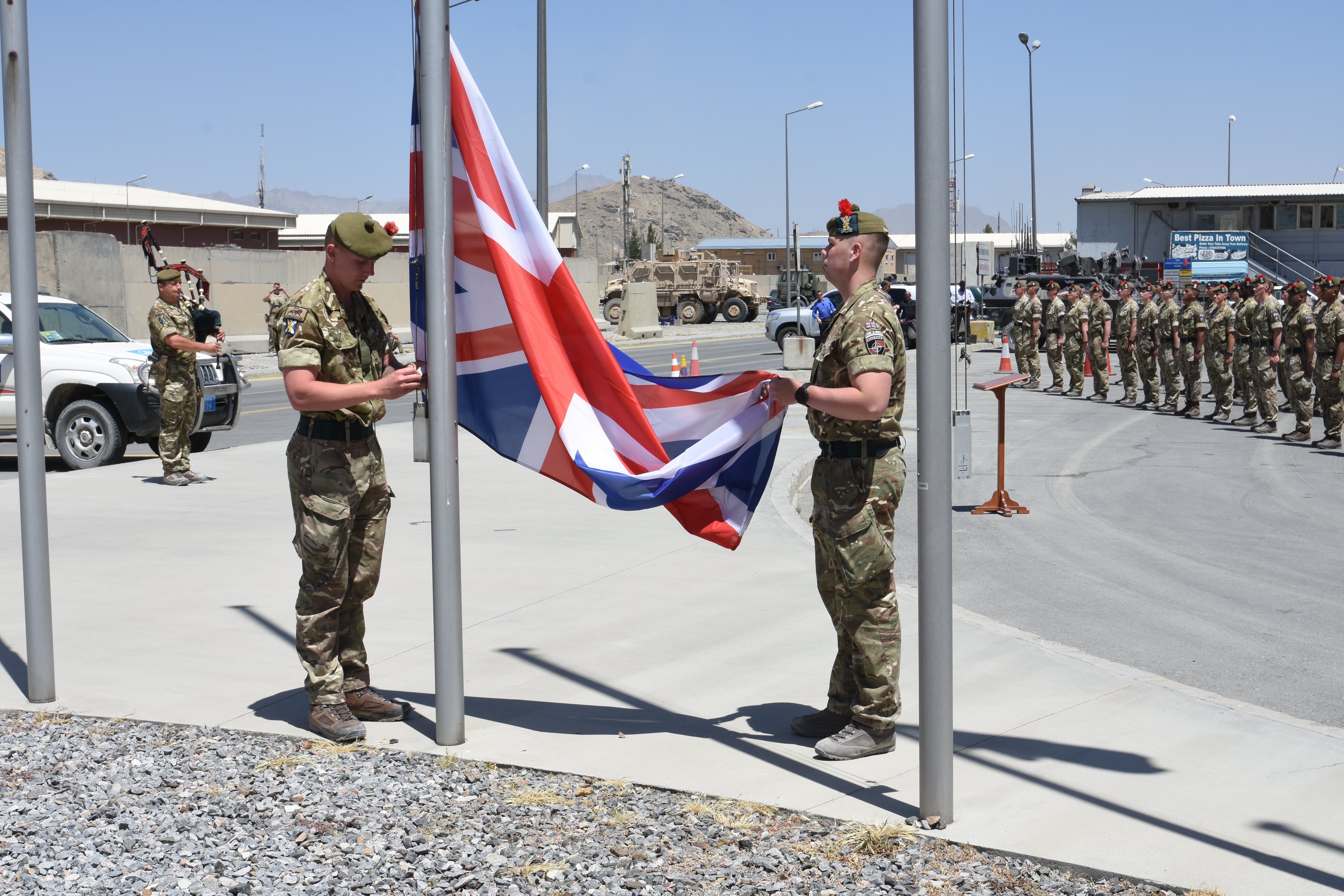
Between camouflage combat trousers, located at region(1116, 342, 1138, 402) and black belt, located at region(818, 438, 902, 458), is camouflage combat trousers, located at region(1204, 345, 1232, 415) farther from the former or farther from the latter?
black belt, located at region(818, 438, 902, 458)

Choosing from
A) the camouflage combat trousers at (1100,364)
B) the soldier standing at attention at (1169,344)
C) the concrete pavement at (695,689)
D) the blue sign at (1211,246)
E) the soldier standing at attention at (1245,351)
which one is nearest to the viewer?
the concrete pavement at (695,689)

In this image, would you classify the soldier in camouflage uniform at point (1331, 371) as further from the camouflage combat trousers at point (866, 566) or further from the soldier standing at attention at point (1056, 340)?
the camouflage combat trousers at point (866, 566)

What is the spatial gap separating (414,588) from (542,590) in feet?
2.56

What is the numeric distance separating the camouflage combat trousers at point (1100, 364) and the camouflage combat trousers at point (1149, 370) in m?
1.36

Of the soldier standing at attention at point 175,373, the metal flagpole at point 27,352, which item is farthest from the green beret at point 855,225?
the soldier standing at attention at point 175,373

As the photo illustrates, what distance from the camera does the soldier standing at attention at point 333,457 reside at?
15.8 ft

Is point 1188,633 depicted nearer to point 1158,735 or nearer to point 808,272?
point 1158,735

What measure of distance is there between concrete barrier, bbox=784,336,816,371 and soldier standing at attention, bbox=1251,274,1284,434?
9.27 meters

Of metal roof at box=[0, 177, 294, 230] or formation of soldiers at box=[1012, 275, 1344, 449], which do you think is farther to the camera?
metal roof at box=[0, 177, 294, 230]

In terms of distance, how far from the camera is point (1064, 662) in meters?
5.91

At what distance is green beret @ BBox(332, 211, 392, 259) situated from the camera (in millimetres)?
4820

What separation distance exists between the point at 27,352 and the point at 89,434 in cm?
876

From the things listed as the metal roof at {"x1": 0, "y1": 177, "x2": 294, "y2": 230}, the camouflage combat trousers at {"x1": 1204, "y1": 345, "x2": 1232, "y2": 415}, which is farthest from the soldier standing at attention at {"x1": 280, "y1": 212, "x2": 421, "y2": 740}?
the metal roof at {"x1": 0, "y1": 177, "x2": 294, "y2": 230}

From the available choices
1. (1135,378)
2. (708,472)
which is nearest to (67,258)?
(1135,378)
